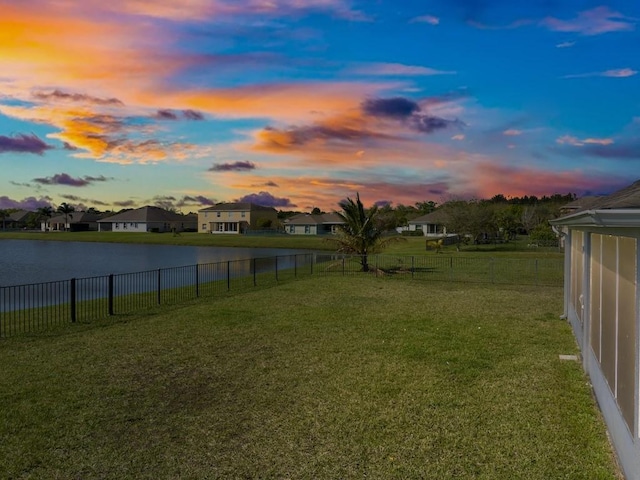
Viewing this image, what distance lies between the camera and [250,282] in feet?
73.7

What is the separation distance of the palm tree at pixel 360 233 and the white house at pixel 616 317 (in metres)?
18.7

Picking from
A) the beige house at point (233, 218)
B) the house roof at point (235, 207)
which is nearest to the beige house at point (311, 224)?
the beige house at point (233, 218)

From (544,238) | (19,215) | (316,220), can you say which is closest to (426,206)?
(316,220)

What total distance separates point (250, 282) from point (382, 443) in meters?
17.2

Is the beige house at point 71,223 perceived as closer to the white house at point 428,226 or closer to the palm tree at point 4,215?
the palm tree at point 4,215

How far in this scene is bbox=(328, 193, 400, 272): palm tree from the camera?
26844 mm

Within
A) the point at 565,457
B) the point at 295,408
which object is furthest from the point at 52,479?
the point at 565,457

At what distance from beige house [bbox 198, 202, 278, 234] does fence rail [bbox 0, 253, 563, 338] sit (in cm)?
6199

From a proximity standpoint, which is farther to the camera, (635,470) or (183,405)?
(183,405)

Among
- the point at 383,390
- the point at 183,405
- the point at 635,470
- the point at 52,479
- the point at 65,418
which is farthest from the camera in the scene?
the point at 383,390

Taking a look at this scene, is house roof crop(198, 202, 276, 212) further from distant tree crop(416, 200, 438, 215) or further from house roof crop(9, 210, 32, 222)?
house roof crop(9, 210, 32, 222)

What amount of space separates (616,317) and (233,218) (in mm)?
93753

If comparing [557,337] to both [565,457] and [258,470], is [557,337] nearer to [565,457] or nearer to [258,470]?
[565,457]

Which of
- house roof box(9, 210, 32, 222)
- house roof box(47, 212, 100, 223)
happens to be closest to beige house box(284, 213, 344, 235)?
house roof box(47, 212, 100, 223)
